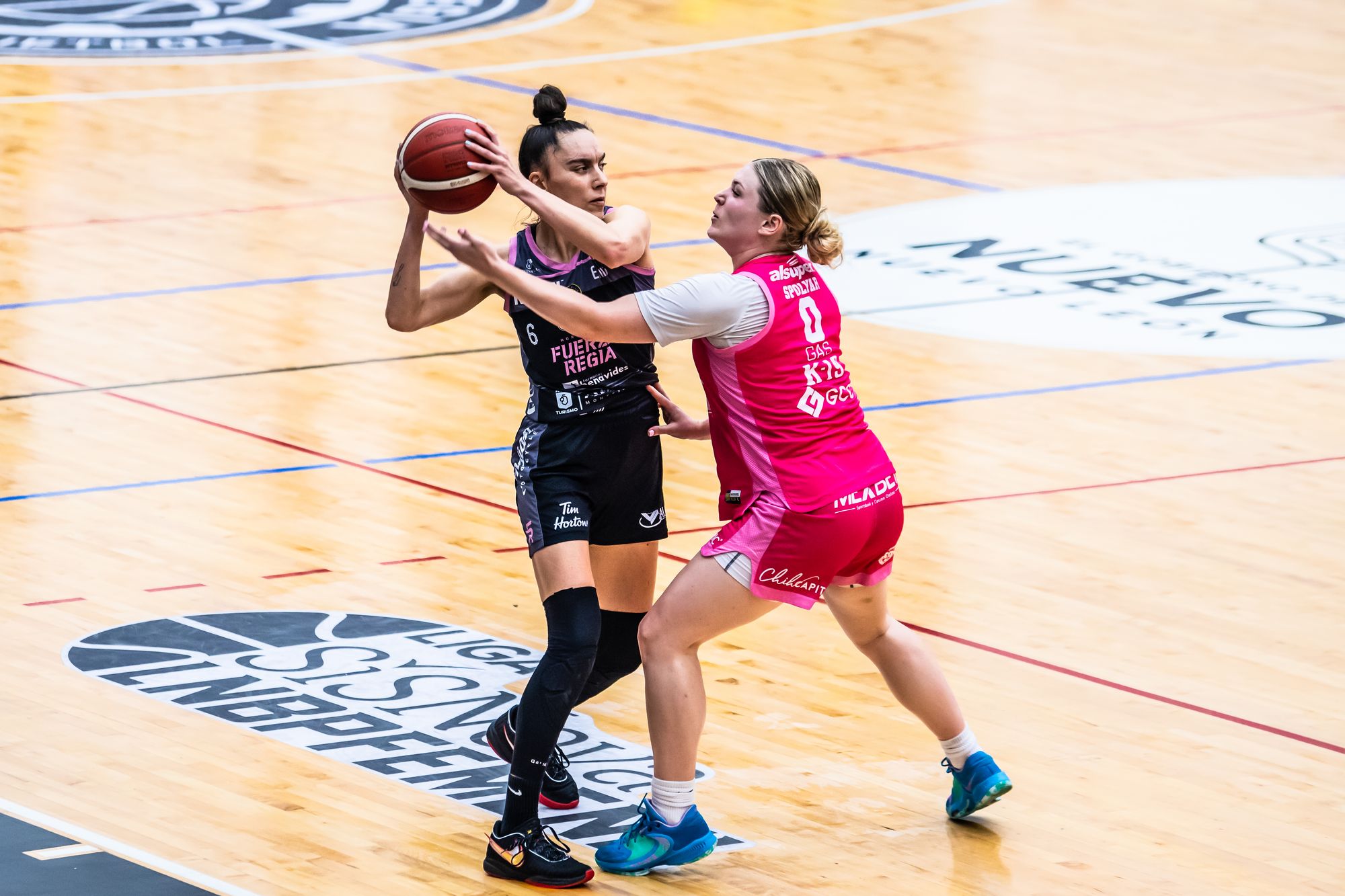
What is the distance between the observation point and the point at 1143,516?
29.6 ft

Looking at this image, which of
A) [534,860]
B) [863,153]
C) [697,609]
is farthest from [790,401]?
[863,153]

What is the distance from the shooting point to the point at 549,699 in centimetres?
575

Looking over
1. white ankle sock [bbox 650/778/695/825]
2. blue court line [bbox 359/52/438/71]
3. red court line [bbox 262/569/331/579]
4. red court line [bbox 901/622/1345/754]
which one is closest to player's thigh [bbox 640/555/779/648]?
white ankle sock [bbox 650/778/695/825]

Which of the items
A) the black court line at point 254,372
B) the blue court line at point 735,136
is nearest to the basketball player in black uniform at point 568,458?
the black court line at point 254,372

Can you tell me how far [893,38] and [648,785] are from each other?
14918mm

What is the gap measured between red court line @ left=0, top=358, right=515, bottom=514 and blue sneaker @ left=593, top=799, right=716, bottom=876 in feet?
11.1

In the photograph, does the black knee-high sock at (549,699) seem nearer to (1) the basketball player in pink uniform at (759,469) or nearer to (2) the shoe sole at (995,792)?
(1) the basketball player in pink uniform at (759,469)

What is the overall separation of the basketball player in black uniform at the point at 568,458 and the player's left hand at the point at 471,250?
337mm

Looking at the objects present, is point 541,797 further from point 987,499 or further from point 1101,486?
point 1101,486

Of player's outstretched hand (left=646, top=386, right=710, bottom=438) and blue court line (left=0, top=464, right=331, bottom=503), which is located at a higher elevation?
player's outstretched hand (left=646, top=386, right=710, bottom=438)

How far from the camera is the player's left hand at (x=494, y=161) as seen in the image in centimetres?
553

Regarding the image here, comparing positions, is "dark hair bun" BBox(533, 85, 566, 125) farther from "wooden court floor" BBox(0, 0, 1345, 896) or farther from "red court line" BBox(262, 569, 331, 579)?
"red court line" BBox(262, 569, 331, 579)

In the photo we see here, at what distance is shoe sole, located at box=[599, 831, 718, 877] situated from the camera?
18.9 feet

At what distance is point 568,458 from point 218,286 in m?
6.84
